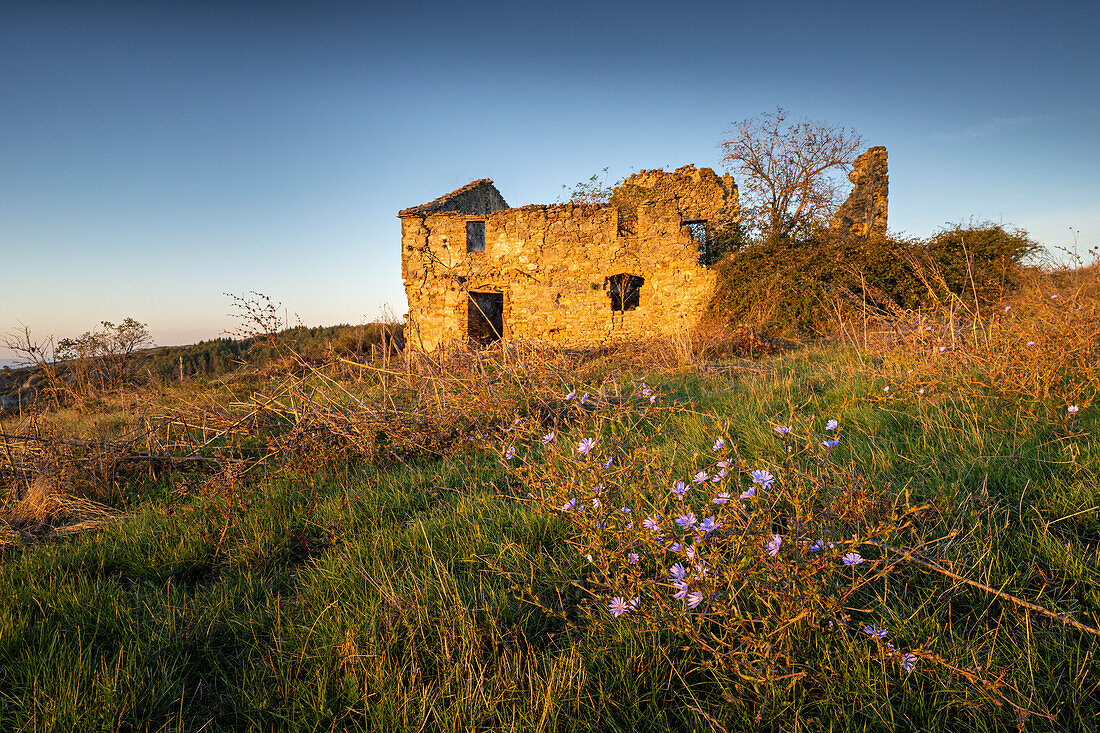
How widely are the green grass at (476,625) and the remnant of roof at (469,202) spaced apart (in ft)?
37.8

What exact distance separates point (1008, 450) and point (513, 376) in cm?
316

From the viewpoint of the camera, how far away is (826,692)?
45.4 inches

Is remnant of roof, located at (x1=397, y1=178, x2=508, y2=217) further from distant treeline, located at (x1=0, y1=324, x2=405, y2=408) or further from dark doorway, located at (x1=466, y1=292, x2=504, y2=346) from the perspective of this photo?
distant treeline, located at (x1=0, y1=324, x2=405, y2=408)

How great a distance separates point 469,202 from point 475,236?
256cm

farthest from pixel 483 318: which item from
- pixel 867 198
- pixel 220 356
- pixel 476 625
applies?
pixel 476 625

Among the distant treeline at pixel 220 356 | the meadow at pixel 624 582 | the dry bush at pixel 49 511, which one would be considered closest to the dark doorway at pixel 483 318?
the distant treeline at pixel 220 356

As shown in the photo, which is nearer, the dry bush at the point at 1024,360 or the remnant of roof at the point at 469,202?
the dry bush at the point at 1024,360

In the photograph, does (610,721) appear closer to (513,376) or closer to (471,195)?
(513,376)

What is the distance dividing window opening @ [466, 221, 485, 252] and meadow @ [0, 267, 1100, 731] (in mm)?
10591

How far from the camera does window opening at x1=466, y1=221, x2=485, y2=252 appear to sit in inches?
509

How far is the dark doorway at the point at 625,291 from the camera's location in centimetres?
1288

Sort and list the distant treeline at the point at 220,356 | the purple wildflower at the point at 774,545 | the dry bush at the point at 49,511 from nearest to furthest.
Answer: the purple wildflower at the point at 774,545, the dry bush at the point at 49,511, the distant treeline at the point at 220,356

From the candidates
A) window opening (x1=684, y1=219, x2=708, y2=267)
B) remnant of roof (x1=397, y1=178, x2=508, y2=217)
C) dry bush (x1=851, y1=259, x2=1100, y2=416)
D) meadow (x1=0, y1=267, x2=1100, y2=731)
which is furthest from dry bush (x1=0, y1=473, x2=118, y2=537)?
window opening (x1=684, y1=219, x2=708, y2=267)

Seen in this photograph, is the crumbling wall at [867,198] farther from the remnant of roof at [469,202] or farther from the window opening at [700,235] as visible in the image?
the remnant of roof at [469,202]
